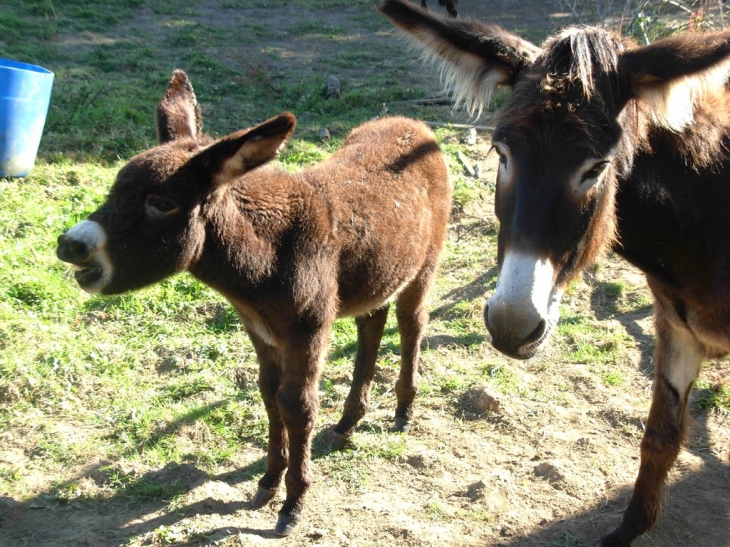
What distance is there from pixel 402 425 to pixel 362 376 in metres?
0.46

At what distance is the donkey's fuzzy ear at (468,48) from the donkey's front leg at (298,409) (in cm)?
152

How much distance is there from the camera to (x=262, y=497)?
393 centimetres

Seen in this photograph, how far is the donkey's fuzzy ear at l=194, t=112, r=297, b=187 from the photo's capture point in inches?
120

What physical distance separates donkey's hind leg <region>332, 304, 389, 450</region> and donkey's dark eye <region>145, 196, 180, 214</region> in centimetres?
163

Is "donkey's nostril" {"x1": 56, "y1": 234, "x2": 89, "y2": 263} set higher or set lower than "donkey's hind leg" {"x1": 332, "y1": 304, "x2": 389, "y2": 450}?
higher

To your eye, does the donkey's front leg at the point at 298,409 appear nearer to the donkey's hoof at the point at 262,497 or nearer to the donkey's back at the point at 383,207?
the donkey's hoof at the point at 262,497

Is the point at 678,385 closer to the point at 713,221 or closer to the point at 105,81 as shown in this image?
the point at 713,221

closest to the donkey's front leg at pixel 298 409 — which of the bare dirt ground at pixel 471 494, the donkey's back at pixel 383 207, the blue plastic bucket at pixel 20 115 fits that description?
the bare dirt ground at pixel 471 494

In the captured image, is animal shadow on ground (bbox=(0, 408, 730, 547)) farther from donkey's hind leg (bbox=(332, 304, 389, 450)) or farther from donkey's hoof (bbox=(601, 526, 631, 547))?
donkey's hind leg (bbox=(332, 304, 389, 450))

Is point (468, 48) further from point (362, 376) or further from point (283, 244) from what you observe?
point (362, 376)

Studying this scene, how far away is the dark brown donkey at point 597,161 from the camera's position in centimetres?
246

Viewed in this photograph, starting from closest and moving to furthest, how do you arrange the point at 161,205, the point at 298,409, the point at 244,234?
the point at 161,205, the point at 244,234, the point at 298,409

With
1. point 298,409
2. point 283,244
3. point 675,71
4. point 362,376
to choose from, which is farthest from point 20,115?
point 675,71

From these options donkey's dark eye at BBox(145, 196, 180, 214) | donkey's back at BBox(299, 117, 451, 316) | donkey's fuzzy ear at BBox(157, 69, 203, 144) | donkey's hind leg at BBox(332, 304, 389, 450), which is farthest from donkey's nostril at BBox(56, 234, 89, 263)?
donkey's hind leg at BBox(332, 304, 389, 450)
